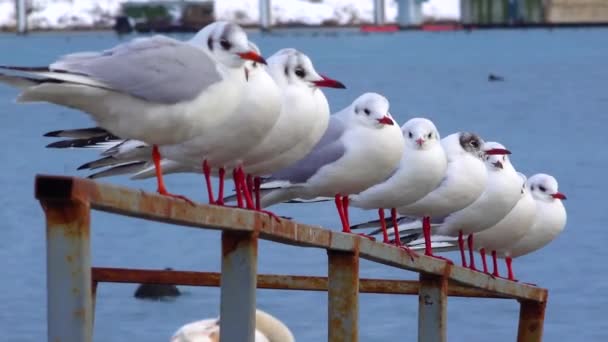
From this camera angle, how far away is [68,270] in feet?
15.6

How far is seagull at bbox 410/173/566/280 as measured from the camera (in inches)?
377

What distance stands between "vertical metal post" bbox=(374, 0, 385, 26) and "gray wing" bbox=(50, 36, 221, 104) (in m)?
123

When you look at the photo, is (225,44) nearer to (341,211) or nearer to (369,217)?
(341,211)

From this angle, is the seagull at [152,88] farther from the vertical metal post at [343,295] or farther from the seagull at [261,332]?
the seagull at [261,332]

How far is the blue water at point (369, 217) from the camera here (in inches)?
719


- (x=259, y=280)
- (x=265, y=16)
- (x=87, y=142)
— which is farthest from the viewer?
(x=265, y=16)

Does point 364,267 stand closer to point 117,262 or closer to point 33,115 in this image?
point 117,262

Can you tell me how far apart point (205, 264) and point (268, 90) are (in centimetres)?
1597

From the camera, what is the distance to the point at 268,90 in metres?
6.32

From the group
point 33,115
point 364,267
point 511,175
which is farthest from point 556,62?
point 511,175

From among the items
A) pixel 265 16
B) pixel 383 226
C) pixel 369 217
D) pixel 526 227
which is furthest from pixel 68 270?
pixel 265 16

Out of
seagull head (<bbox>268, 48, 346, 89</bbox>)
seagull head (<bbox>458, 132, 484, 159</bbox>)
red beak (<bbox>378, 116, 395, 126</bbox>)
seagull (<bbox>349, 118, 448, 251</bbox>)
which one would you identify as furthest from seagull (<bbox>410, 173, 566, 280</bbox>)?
seagull head (<bbox>268, 48, 346, 89</bbox>)

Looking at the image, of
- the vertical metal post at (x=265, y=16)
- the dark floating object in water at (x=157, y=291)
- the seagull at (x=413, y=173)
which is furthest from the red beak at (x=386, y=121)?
the vertical metal post at (x=265, y=16)

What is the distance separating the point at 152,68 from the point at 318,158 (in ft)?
6.00
